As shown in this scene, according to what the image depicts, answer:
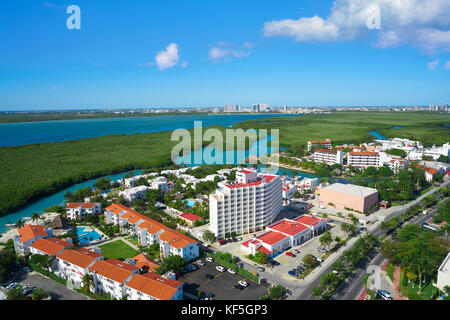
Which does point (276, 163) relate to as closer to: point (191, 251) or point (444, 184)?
point (444, 184)

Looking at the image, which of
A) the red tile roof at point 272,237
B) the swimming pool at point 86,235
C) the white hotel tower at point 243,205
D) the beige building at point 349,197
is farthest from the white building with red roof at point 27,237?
the beige building at point 349,197

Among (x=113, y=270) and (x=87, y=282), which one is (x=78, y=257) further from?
(x=113, y=270)

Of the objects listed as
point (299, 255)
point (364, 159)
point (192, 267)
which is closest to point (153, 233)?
point (192, 267)

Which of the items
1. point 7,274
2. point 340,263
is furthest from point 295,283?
point 7,274

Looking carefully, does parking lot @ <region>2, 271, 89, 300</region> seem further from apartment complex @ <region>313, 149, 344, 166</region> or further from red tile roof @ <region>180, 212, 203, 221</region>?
apartment complex @ <region>313, 149, 344, 166</region>

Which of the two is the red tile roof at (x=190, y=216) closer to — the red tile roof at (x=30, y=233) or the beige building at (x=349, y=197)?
the red tile roof at (x=30, y=233)

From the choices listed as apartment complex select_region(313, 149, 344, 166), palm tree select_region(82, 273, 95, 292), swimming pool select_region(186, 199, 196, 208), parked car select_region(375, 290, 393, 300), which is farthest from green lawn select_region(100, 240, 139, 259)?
apartment complex select_region(313, 149, 344, 166)

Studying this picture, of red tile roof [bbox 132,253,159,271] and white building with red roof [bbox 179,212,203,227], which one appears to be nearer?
red tile roof [bbox 132,253,159,271]
